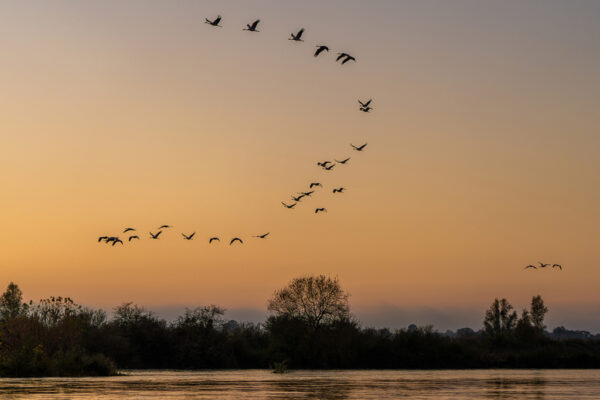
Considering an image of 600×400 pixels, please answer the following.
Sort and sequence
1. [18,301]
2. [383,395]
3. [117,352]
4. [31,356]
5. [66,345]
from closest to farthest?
[383,395] < [31,356] < [66,345] < [117,352] < [18,301]

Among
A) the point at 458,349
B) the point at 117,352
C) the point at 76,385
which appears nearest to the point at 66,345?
the point at 76,385

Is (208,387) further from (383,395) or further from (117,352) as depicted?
(117,352)

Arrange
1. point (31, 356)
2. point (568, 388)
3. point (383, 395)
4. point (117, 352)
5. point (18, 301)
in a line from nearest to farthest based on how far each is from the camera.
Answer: point (383, 395)
point (568, 388)
point (31, 356)
point (117, 352)
point (18, 301)

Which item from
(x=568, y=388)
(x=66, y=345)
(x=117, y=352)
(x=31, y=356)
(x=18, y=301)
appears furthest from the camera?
(x=18, y=301)

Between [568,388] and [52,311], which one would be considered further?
[52,311]

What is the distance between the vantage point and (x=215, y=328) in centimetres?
11219

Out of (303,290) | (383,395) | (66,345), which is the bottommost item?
(383,395)

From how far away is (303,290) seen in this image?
372ft

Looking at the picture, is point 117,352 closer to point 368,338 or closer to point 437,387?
point 368,338

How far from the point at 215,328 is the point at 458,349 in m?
31.5

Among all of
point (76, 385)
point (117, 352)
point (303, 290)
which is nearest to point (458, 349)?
point (303, 290)

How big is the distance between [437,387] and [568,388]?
868 cm

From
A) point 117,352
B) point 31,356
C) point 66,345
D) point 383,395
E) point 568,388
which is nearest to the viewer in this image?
point 383,395

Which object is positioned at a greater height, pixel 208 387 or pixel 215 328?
pixel 215 328
